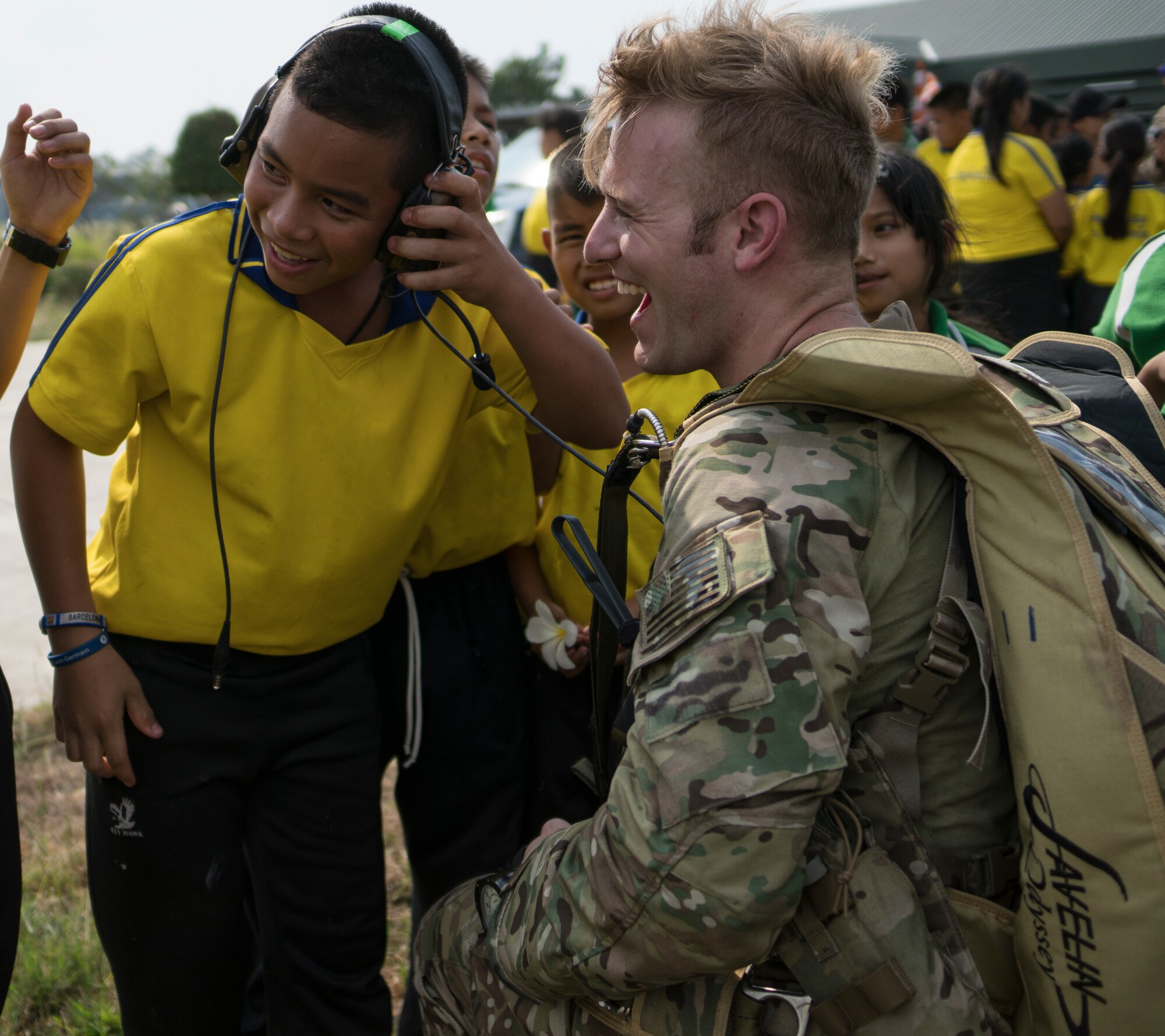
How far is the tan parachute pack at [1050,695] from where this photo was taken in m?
1.23

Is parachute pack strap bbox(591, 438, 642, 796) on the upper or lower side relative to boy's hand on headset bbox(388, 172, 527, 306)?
lower

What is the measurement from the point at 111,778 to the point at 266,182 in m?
1.12

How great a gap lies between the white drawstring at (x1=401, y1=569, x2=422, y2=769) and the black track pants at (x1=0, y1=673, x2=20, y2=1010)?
0.80 m

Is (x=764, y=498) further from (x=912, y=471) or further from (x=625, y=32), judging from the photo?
(x=625, y=32)

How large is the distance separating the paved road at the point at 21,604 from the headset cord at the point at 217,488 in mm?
1662

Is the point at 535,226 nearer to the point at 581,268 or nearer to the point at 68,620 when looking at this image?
the point at 581,268

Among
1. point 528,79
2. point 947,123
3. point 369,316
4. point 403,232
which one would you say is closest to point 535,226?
point 947,123

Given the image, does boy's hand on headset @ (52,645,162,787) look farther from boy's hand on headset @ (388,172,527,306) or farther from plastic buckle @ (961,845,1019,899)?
plastic buckle @ (961,845,1019,899)

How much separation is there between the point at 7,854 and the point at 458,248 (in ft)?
4.32

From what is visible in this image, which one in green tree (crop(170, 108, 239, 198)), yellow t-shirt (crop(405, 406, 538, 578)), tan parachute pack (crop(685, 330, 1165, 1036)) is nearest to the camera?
tan parachute pack (crop(685, 330, 1165, 1036))

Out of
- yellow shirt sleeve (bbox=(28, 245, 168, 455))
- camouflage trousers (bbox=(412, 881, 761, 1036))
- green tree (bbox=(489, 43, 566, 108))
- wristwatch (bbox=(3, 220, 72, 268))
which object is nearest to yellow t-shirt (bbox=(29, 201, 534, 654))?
yellow shirt sleeve (bbox=(28, 245, 168, 455))

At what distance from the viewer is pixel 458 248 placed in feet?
6.29

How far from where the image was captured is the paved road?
4.65 meters

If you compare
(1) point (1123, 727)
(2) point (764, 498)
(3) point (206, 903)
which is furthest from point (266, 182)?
(1) point (1123, 727)
